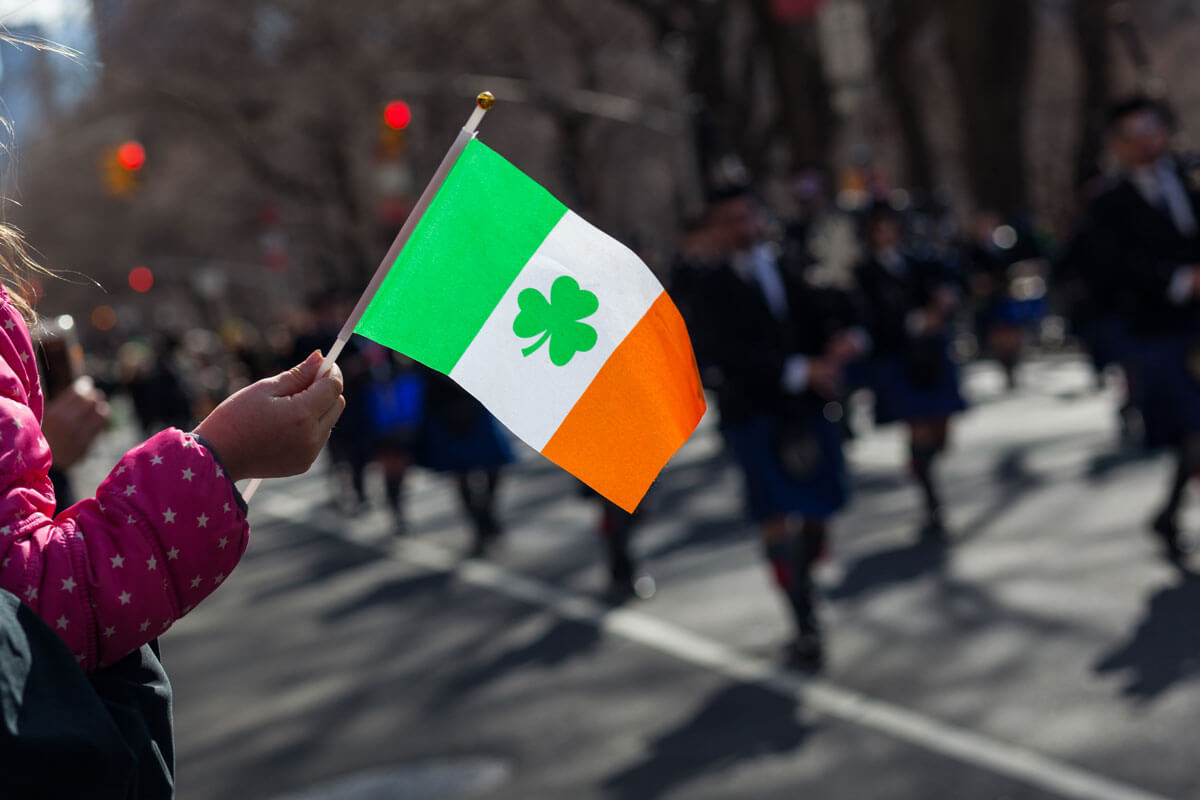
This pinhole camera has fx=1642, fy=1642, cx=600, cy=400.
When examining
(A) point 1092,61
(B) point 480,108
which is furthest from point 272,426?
(A) point 1092,61

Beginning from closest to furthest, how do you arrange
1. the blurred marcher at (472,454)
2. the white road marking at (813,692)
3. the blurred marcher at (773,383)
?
the white road marking at (813,692) < the blurred marcher at (773,383) < the blurred marcher at (472,454)

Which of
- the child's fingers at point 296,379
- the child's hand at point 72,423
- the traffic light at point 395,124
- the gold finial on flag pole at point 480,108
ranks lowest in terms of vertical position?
the child's hand at point 72,423

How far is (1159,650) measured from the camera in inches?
233

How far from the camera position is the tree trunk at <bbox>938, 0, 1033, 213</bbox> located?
27641mm

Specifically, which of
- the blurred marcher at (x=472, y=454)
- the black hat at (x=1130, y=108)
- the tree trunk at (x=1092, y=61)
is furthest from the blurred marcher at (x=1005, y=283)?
the black hat at (x=1130, y=108)

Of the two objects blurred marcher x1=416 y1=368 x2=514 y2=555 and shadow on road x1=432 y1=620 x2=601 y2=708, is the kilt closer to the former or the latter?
shadow on road x1=432 y1=620 x2=601 y2=708

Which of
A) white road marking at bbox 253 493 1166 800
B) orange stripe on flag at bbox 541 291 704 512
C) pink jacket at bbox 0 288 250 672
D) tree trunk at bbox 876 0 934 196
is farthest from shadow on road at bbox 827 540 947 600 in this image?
tree trunk at bbox 876 0 934 196

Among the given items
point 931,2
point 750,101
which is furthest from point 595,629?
point 931,2

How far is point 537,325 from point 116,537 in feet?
2.57

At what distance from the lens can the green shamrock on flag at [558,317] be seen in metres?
2.25

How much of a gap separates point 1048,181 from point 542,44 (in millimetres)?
14498

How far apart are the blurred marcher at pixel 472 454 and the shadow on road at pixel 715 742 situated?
16.7 ft

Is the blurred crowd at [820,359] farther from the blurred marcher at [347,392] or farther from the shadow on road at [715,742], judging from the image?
the shadow on road at [715,742]

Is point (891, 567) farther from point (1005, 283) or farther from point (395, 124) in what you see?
point (395, 124)
